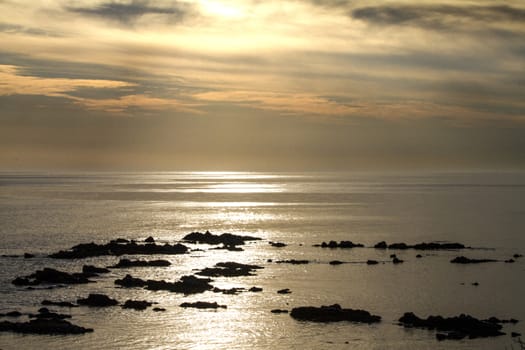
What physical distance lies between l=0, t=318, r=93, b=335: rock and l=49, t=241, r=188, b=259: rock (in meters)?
35.1

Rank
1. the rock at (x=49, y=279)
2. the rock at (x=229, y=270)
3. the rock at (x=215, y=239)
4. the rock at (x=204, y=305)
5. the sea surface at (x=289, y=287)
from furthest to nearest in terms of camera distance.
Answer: the rock at (x=215, y=239)
the rock at (x=229, y=270)
the rock at (x=49, y=279)
the rock at (x=204, y=305)
the sea surface at (x=289, y=287)

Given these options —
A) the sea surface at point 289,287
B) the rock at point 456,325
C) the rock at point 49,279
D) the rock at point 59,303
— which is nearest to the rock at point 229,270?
the sea surface at point 289,287

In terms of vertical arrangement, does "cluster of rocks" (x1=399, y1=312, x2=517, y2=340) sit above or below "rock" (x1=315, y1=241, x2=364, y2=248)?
above

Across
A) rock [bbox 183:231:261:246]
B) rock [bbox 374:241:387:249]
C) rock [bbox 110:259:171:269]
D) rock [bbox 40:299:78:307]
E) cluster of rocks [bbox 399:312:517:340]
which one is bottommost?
rock [bbox 183:231:261:246]

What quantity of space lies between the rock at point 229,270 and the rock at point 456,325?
906 inches

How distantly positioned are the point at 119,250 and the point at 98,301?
1265 inches

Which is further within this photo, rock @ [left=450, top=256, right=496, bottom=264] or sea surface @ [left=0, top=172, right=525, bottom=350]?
rock @ [left=450, top=256, right=496, bottom=264]

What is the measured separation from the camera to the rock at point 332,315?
51.4m

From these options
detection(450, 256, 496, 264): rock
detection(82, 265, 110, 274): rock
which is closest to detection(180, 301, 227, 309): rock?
detection(82, 265, 110, 274): rock

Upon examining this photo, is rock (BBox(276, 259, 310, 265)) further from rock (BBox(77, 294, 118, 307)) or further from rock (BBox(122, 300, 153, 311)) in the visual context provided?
rock (BBox(77, 294, 118, 307))

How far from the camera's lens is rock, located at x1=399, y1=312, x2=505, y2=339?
47.3 m

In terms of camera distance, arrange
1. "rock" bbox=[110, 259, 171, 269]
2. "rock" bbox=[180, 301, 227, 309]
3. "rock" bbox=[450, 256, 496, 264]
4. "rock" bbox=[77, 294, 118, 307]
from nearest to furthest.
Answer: "rock" bbox=[77, 294, 118, 307]
"rock" bbox=[180, 301, 227, 309]
"rock" bbox=[110, 259, 171, 269]
"rock" bbox=[450, 256, 496, 264]

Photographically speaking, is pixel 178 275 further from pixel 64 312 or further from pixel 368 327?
pixel 368 327

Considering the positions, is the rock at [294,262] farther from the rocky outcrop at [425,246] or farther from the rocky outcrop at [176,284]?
the rocky outcrop at [425,246]
